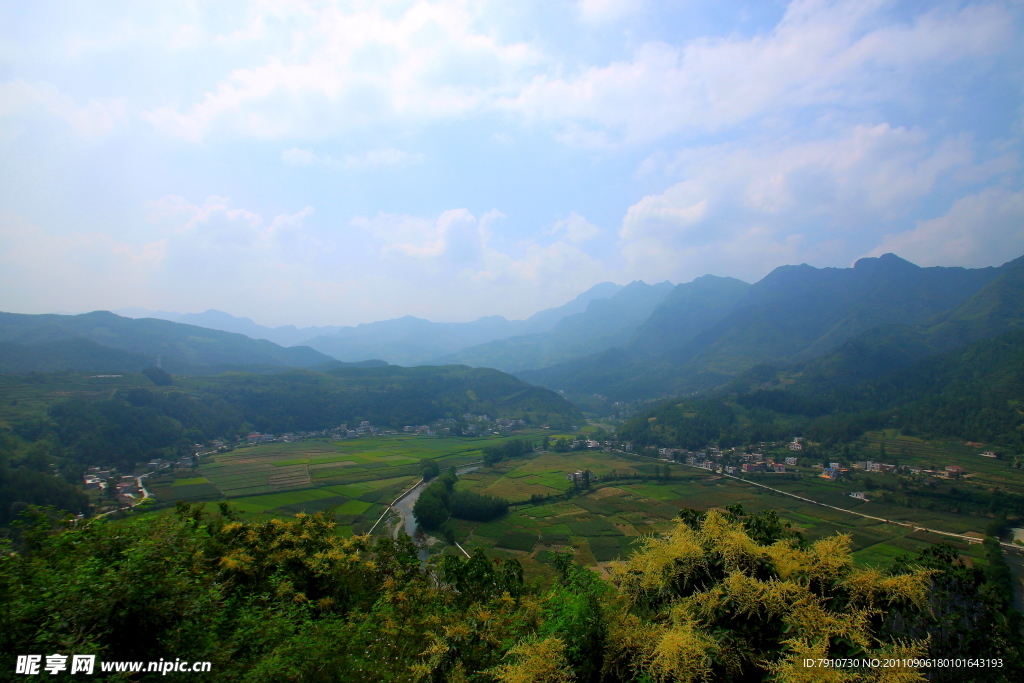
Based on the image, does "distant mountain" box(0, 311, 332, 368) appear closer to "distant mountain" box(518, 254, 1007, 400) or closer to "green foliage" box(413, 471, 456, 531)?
"green foliage" box(413, 471, 456, 531)

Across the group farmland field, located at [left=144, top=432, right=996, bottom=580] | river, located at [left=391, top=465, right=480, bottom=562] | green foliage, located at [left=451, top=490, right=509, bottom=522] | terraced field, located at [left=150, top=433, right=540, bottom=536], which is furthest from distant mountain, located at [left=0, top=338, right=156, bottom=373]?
green foliage, located at [left=451, top=490, right=509, bottom=522]

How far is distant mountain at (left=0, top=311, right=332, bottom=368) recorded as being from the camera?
9850 centimetres

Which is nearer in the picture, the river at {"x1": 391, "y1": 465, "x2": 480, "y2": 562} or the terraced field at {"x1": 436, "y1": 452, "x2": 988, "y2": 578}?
the terraced field at {"x1": 436, "y1": 452, "x2": 988, "y2": 578}

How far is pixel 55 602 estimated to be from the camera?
6090mm

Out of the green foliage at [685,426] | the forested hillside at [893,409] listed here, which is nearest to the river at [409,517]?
the green foliage at [685,426]

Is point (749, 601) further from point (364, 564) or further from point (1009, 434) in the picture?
point (1009, 434)

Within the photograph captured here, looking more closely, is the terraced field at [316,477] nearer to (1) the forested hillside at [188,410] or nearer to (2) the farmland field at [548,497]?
(2) the farmland field at [548,497]

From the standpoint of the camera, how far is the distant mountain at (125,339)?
9850 centimetres

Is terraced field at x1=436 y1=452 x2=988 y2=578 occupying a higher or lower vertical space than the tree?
lower

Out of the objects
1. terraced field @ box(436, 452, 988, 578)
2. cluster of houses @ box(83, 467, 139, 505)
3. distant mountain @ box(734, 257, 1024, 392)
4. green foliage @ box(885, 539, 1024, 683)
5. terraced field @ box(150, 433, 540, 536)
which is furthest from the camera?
distant mountain @ box(734, 257, 1024, 392)

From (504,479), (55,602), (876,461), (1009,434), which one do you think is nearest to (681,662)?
(55,602)

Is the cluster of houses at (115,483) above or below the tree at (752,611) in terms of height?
below

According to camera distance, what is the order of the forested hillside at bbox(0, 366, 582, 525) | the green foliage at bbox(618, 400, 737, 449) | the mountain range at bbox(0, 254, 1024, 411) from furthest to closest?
the mountain range at bbox(0, 254, 1024, 411), the green foliage at bbox(618, 400, 737, 449), the forested hillside at bbox(0, 366, 582, 525)

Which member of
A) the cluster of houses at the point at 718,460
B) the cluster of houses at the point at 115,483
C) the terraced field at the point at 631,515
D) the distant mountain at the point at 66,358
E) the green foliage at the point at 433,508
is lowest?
the cluster of houses at the point at 718,460
